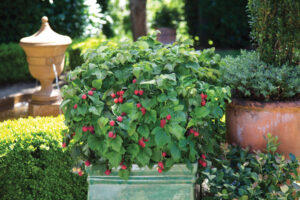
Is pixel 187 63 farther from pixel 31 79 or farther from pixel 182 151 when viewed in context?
pixel 31 79

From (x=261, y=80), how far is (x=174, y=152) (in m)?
1.04

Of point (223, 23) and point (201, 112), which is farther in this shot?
point (223, 23)

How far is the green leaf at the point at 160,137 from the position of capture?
2.77 metres

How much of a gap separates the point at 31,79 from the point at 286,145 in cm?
622

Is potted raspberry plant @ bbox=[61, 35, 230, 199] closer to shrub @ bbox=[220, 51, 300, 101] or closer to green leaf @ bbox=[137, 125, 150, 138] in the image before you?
green leaf @ bbox=[137, 125, 150, 138]

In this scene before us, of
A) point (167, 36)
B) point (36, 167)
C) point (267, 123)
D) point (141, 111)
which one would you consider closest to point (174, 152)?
point (141, 111)

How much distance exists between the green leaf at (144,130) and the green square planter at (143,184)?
0.28 meters

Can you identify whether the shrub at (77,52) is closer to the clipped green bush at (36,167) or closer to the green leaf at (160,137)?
the clipped green bush at (36,167)

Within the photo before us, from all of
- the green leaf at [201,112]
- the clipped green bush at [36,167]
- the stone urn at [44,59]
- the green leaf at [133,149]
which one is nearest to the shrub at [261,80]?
the green leaf at [201,112]

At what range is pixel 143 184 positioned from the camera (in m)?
2.95

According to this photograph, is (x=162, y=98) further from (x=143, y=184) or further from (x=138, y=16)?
(x=138, y=16)

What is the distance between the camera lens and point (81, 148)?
306 cm

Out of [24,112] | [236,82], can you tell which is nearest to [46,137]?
[236,82]

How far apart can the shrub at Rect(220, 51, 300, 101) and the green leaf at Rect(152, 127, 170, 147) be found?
2.97 feet
